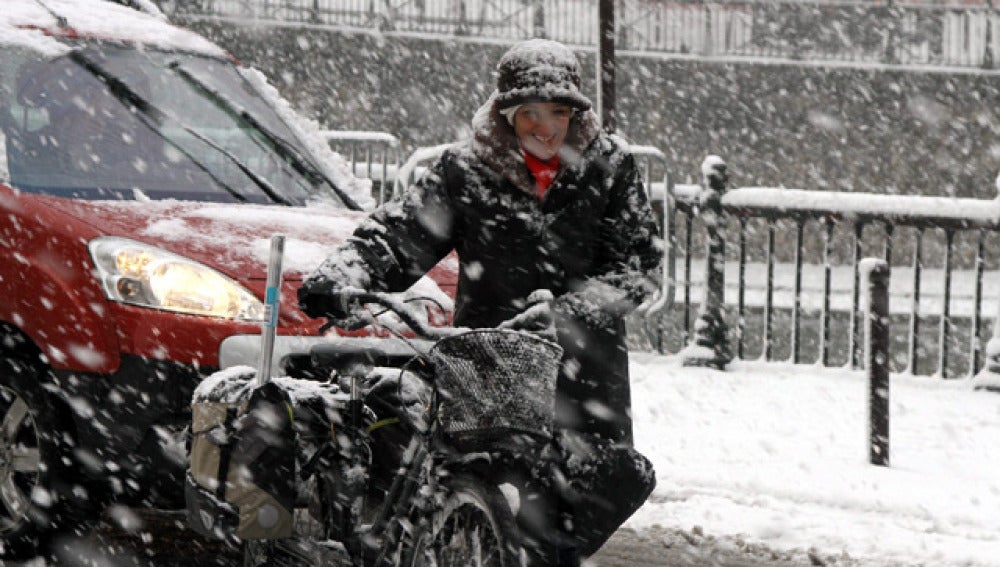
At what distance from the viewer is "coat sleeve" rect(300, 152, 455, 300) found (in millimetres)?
4402

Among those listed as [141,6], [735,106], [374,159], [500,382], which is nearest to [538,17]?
[735,106]

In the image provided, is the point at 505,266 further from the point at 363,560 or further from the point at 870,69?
the point at 870,69

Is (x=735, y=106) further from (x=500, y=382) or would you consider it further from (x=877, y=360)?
(x=500, y=382)

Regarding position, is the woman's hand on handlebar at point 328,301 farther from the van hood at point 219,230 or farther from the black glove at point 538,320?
the van hood at point 219,230

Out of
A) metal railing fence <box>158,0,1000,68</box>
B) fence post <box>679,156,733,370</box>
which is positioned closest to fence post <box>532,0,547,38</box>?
metal railing fence <box>158,0,1000,68</box>

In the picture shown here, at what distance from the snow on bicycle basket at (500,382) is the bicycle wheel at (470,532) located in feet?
0.58

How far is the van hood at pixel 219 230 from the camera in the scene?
5422 millimetres

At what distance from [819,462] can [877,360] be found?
60 centimetres

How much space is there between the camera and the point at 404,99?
3127 centimetres

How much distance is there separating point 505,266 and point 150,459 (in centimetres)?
160

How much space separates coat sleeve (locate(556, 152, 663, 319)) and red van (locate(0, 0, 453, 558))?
4.17ft

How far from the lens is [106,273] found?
5336mm

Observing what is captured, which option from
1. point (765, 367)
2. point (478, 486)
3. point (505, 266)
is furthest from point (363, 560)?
point (765, 367)

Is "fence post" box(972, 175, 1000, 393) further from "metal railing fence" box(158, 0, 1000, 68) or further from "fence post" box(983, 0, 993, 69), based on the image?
"fence post" box(983, 0, 993, 69)
